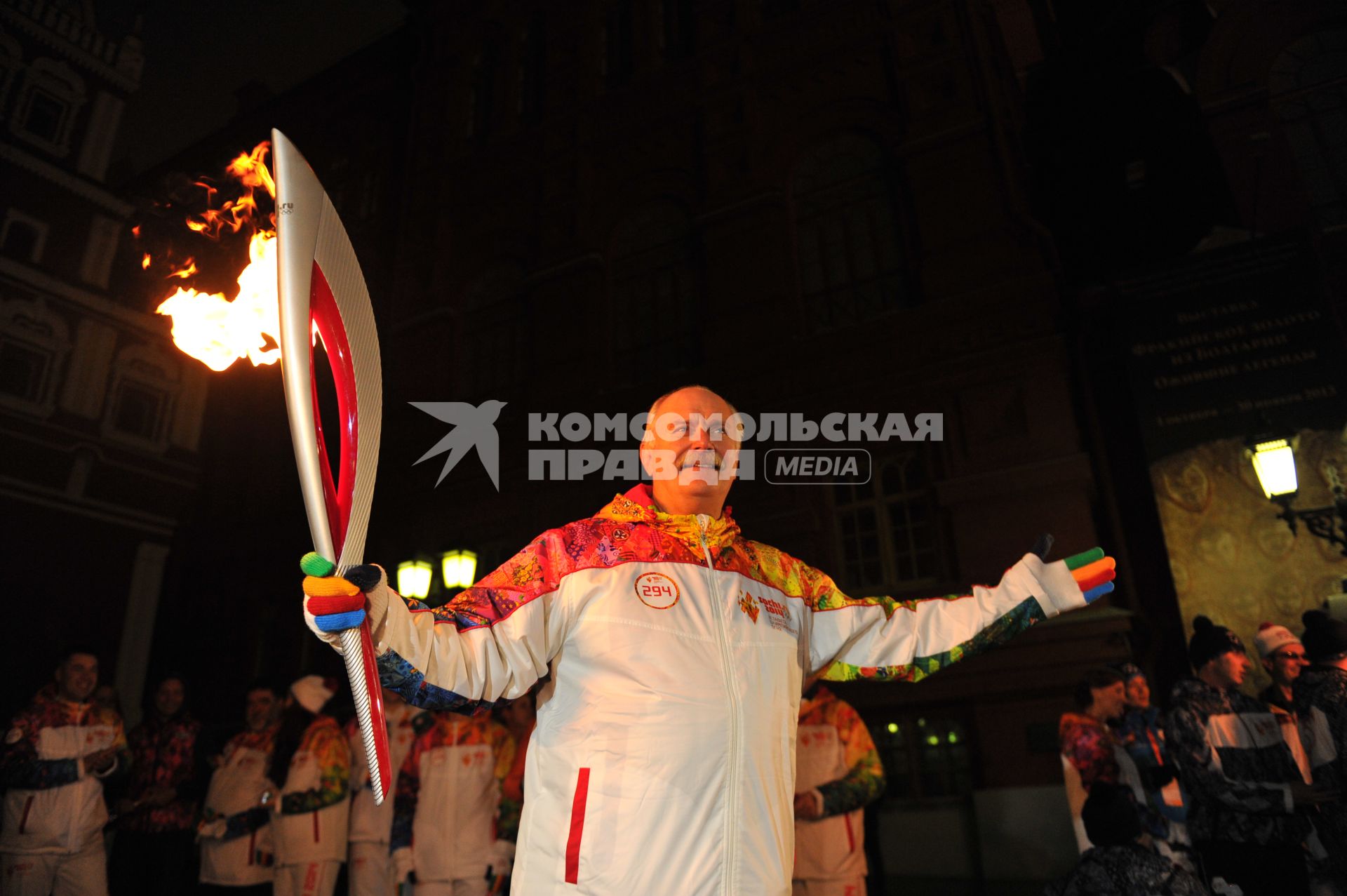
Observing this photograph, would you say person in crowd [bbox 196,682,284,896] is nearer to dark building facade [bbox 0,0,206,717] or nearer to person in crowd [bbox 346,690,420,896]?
person in crowd [bbox 346,690,420,896]

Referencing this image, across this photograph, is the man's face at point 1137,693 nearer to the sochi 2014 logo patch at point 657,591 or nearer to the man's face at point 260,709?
the sochi 2014 logo patch at point 657,591

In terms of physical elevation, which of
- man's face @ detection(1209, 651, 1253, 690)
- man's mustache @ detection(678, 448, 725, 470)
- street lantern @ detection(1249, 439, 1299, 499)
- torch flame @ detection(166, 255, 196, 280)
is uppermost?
torch flame @ detection(166, 255, 196, 280)

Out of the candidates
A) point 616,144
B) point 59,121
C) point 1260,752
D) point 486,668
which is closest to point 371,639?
point 486,668

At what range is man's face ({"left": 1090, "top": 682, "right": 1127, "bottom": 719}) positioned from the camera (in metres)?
4.73

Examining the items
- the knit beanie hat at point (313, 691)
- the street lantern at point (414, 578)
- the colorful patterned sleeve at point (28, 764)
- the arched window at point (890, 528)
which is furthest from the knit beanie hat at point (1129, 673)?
the colorful patterned sleeve at point (28, 764)

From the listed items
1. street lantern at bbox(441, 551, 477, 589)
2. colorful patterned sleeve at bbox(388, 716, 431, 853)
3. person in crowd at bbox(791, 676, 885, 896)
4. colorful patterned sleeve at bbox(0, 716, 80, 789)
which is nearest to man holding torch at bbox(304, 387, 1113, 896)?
person in crowd at bbox(791, 676, 885, 896)

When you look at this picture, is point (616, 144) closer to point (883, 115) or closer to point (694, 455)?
point (883, 115)

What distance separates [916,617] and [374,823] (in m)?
5.10

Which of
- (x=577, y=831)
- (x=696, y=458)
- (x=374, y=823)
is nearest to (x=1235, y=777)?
(x=696, y=458)

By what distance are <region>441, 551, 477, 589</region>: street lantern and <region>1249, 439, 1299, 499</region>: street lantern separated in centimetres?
622

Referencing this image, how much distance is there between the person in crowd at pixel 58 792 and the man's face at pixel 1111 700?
6.29 m

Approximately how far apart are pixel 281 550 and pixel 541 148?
7075 mm

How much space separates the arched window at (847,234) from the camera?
9.05 meters

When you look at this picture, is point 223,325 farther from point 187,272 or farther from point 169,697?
point 169,697
